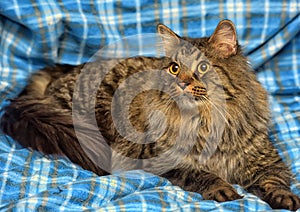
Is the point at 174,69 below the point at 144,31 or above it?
below

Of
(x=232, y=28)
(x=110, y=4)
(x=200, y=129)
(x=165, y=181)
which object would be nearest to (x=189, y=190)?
(x=165, y=181)

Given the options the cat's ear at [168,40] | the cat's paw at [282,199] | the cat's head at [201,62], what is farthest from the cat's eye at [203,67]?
the cat's paw at [282,199]

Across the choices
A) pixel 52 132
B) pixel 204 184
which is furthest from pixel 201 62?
pixel 52 132

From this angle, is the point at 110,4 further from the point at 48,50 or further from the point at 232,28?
the point at 232,28

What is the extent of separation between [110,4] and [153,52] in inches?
12.4

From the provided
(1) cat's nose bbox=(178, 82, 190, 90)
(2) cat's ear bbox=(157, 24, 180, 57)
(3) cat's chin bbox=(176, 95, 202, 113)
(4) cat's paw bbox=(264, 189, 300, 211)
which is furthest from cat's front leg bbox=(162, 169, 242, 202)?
(2) cat's ear bbox=(157, 24, 180, 57)

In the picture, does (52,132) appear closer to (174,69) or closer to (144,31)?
(174,69)

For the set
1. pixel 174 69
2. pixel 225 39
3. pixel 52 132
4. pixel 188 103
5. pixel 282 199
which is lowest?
pixel 282 199

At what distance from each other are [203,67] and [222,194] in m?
0.44

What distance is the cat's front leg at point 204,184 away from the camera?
1.86 m

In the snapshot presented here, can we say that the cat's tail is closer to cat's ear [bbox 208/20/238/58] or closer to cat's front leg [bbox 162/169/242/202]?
cat's front leg [bbox 162/169/242/202]

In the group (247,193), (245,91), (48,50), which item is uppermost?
(48,50)

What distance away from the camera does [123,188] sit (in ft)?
6.26

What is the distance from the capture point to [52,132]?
6.88 feet
